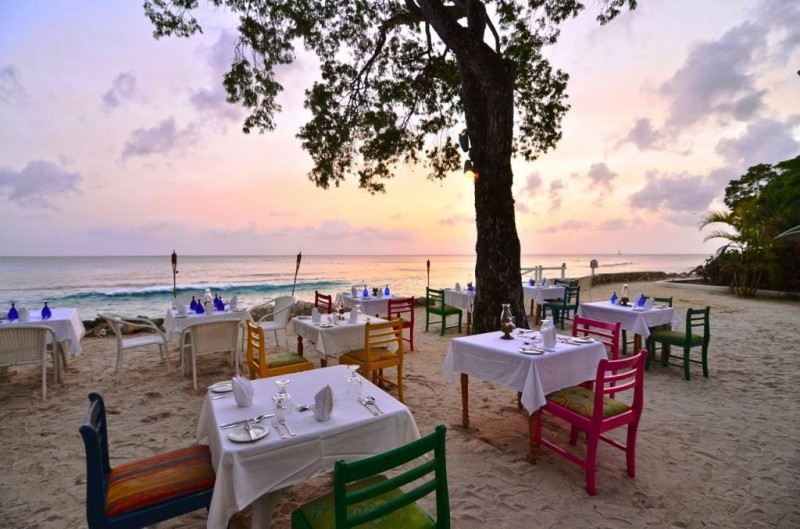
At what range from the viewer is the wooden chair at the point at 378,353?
395 cm

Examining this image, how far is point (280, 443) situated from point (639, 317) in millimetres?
5345

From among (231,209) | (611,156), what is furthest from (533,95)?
(231,209)

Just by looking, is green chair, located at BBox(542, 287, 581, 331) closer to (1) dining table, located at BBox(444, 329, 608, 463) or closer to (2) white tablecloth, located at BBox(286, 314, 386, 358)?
(1) dining table, located at BBox(444, 329, 608, 463)

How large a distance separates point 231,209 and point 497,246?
23158 millimetres

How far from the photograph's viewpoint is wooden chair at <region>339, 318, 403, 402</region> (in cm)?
395

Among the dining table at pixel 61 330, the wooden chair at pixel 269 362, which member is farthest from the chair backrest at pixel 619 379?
the dining table at pixel 61 330

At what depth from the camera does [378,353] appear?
4.13m

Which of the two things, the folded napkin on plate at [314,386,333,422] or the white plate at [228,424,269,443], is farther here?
the folded napkin on plate at [314,386,333,422]

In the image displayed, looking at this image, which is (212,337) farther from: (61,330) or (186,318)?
(61,330)

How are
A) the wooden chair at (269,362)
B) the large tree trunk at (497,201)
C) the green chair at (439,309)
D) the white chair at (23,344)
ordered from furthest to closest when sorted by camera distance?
1. the green chair at (439,309)
2. the large tree trunk at (497,201)
3. the white chair at (23,344)
4. the wooden chair at (269,362)

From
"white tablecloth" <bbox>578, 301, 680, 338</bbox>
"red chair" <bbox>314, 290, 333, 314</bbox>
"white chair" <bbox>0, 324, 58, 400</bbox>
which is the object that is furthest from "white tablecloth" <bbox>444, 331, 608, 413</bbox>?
"white chair" <bbox>0, 324, 58, 400</bbox>

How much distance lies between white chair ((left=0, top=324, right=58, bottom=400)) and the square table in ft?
24.3

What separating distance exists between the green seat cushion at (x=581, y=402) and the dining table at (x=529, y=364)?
0.06m

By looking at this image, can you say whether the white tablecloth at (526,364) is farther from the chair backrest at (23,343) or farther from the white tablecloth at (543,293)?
the white tablecloth at (543,293)
